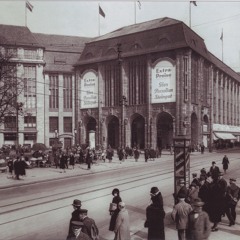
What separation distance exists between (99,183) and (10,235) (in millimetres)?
8980

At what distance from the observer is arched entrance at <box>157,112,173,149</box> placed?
4847cm

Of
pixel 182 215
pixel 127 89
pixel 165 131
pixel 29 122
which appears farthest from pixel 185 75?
pixel 182 215

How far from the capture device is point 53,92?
194 ft

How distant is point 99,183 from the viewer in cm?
1742

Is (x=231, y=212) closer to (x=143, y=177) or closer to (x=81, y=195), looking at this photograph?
A: (x=81, y=195)

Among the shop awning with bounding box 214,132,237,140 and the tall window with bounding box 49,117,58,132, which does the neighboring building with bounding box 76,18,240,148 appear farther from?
the tall window with bounding box 49,117,58,132

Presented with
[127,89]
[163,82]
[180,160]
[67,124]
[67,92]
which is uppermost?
[163,82]

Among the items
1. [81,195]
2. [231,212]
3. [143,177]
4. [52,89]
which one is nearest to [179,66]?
[52,89]

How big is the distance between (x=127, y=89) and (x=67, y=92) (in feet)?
45.1

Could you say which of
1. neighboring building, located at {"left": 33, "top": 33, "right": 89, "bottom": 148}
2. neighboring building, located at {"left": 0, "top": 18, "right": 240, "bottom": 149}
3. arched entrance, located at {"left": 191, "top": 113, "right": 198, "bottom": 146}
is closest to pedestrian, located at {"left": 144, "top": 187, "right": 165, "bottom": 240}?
neighboring building, located at {"left": 0, "top": 18, "right": 240, "bottom": 149}

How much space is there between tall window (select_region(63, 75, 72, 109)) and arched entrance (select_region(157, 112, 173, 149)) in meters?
17.3

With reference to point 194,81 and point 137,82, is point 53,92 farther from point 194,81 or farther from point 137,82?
point 194,81

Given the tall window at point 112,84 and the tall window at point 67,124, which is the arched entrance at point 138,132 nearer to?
the tall window at point 112,84

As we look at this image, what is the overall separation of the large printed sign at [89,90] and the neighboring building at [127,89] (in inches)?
5.9
